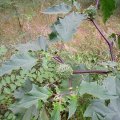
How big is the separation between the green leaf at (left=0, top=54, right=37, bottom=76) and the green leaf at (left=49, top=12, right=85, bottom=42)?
0.34ft

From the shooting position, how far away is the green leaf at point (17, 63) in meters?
0.89

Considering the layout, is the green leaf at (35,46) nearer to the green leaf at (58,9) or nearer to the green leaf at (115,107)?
the green leaf at (58,9)

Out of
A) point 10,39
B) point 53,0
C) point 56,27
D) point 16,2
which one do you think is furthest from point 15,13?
point 56,27

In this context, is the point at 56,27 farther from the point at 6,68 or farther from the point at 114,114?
the point at 114,114

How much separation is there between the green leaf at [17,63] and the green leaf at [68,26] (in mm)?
103

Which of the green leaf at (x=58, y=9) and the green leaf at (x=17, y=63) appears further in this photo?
the green leaf at (x=58, y=9)

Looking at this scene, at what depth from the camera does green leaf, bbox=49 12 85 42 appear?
36.5 inches

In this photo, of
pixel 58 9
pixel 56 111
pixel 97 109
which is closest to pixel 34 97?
pixel 56 111

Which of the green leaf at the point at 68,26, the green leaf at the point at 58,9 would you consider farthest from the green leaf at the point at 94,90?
the green leaf at the point at 58,9

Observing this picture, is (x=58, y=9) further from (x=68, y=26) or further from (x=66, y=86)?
(x=66, y=86)

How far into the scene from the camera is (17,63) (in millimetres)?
907

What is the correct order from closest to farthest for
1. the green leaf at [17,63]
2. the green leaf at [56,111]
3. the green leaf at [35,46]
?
the green leaf at [56,111] < the green leaf at [17,63] < the green leaf at [35,46]

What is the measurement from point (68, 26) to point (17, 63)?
17 centimetres

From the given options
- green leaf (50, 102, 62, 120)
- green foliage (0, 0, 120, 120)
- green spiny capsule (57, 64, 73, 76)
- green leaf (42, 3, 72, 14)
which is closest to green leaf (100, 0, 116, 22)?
green foliage (0, 0, 120, 120)
